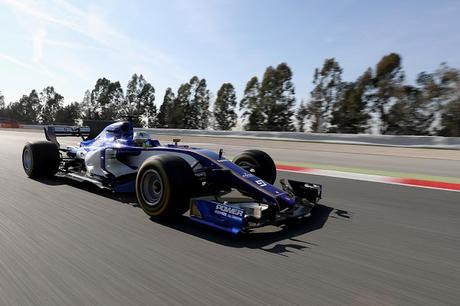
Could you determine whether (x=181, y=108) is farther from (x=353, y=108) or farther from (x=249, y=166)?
(x=249, y=166)

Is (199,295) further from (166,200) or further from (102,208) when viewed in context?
(102,208)

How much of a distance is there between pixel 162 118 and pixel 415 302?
2203 inches

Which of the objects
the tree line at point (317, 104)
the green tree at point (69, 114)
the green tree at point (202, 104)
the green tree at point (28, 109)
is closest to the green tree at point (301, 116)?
the tree line at point (317, 104)

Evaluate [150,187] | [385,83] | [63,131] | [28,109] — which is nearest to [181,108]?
[385,83]

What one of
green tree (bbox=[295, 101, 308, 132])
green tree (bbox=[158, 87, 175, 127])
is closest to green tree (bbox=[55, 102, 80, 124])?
green tree (bbox=[158, 87, 175, 127])

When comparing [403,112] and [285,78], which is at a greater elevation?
[285,78]

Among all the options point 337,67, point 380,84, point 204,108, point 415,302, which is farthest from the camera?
point 204,108

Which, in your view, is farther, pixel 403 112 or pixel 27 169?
pixel 403 112

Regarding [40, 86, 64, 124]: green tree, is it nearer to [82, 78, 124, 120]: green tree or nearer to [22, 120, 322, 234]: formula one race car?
[82, 78, 124, 120]: green tree

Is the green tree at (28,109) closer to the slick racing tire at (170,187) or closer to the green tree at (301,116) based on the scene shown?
the green tree at (301,116)

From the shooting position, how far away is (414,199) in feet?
19.5

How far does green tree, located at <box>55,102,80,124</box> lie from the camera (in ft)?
240

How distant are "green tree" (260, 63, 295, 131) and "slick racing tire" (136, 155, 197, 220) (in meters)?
34.8

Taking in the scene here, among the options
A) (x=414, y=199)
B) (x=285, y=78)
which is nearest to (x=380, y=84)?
(x=285, y=78)
